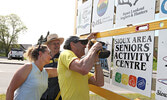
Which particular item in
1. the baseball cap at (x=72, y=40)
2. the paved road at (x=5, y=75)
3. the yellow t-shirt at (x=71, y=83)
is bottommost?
the paved road at (x=5, y=75)

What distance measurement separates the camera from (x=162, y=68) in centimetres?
150

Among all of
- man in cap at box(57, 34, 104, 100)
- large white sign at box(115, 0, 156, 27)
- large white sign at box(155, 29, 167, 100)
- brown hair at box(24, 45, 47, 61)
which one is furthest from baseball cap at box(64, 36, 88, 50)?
large white sign at box(155, 29, 167, 100)

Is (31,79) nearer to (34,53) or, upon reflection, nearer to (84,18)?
A: (34,53)

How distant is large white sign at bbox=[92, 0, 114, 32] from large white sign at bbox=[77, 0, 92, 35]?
0.19 meters

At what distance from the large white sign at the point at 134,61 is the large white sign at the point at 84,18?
3.58 feet

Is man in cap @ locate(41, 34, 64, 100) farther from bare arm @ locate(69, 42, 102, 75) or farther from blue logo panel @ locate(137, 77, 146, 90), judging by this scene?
blue logo panel @ locate(137, 77, 146, 90)

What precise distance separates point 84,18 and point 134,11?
5.10 ft

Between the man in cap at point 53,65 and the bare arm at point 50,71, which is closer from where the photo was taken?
the bare arm at point 50,71

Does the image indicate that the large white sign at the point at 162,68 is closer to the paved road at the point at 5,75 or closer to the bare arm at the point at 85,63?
the bare arm at the point at 85,63

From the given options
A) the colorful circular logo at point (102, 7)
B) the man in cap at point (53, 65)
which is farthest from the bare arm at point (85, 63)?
the man in cap at point (53, 65)

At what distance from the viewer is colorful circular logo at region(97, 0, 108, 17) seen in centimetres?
256

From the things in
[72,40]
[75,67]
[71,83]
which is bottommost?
[71,83]

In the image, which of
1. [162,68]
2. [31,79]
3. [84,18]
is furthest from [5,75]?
[162,68]

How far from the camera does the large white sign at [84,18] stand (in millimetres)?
3145
